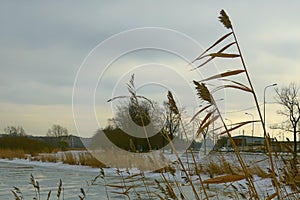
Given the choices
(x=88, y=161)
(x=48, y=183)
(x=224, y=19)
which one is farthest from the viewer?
(x=88, y=161)

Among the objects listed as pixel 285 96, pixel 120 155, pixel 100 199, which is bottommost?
pixel 100 199

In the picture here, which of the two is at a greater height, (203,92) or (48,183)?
(203,92)

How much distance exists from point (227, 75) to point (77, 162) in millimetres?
20923

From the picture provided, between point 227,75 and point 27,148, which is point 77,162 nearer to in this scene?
point 27,148

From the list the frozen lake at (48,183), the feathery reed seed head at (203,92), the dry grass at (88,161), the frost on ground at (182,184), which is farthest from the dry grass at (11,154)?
the feathery reed seed head at (203,92)

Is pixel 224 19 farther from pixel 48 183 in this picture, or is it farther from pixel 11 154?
pixel 11 154

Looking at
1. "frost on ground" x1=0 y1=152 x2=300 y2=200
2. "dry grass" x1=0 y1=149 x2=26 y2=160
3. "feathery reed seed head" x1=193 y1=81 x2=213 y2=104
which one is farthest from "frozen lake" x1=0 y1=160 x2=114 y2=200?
"dry grass" x1=0 y1=149 x2=26 y2=160

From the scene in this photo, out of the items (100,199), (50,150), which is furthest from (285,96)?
(100,199)

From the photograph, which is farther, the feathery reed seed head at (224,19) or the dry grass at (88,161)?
the dry grass at (88,161)

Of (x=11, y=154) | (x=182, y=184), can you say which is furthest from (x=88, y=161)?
(x=182, y=184)

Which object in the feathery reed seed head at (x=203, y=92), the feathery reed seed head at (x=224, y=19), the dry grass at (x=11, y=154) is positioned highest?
the dry grass at (x=11, y=154)

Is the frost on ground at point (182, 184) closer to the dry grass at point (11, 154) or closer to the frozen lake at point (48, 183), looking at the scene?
the frozen lake at point (48, 183)

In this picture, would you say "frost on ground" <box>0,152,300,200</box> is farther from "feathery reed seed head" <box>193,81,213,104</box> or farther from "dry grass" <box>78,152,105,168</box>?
"dry grass" <box>78,152,105,168</box>

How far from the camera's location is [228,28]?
3.72ft
